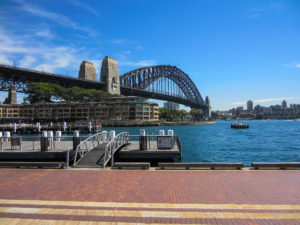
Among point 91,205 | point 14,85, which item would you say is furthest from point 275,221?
point 14,85

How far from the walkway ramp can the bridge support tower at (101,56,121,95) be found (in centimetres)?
13034

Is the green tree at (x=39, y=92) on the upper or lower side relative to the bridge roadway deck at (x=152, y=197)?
upper

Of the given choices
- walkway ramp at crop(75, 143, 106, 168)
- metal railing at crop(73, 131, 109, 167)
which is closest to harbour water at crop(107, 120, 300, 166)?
metal railing at crop(73, 131, 109, 167)

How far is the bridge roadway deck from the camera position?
261 inches

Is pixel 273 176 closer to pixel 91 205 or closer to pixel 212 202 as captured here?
pixel 212 202

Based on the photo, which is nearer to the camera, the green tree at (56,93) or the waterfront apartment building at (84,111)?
the green tree at (56,93)

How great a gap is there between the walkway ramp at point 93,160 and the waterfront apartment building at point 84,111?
10085 centimetres

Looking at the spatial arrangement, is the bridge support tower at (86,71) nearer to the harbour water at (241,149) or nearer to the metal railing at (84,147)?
the harbour water at (241,149)

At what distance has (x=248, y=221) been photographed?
6.35 m

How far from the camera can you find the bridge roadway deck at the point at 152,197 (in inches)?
261

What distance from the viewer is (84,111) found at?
122 metres

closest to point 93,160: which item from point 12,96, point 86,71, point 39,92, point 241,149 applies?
point 241,149

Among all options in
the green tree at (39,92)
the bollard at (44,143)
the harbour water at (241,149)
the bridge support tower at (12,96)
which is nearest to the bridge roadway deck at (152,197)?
the bollard at (44,143)

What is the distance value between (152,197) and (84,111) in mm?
119310
